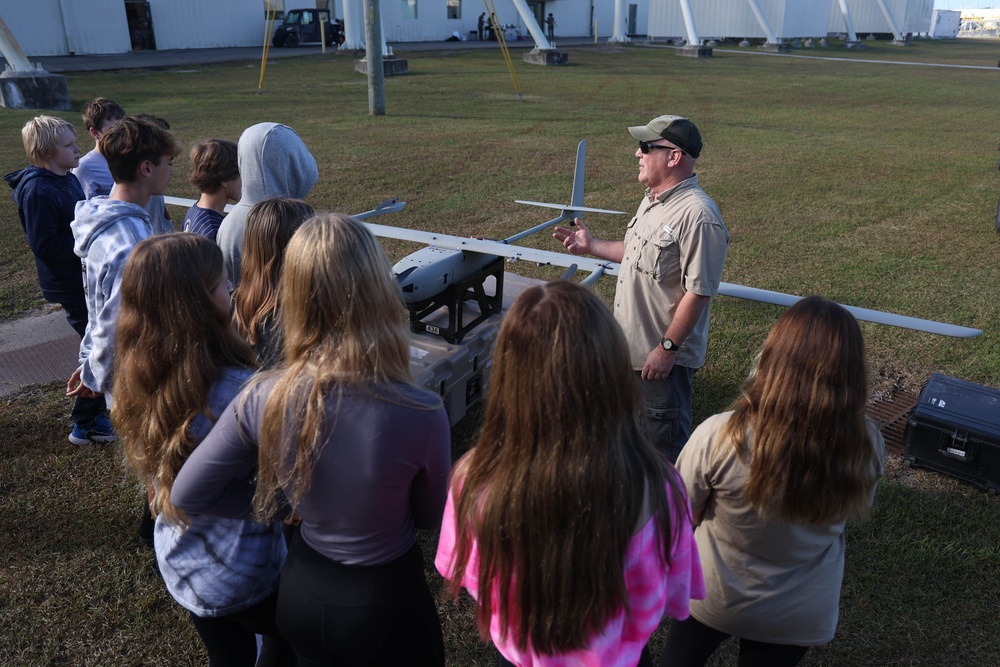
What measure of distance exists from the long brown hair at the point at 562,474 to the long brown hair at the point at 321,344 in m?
0.39

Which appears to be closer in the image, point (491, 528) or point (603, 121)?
point (491, 528)

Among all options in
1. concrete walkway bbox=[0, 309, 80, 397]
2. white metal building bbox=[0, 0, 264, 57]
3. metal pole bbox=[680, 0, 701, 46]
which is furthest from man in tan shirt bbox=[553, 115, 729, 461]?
metal pole bbox=[680, 0, 701, 46]

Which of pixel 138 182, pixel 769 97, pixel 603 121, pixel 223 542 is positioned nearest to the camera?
pixel 223 542

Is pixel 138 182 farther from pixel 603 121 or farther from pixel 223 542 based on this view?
pixel 603 121

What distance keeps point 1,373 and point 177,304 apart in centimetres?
499

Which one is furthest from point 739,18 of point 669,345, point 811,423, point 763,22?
point 811,423

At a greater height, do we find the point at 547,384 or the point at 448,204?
the point at 547,384

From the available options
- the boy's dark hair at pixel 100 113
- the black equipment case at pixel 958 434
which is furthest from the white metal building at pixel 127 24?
the black equipment case at pixel 958 434

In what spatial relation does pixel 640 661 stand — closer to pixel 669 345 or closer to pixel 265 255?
pixel 669 345

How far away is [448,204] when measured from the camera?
11.3 metres

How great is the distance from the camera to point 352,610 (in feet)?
6.89

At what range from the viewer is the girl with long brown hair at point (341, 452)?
6.50ft

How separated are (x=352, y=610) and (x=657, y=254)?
103 inches

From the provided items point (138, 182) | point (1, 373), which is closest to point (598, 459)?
point (138, 182)
